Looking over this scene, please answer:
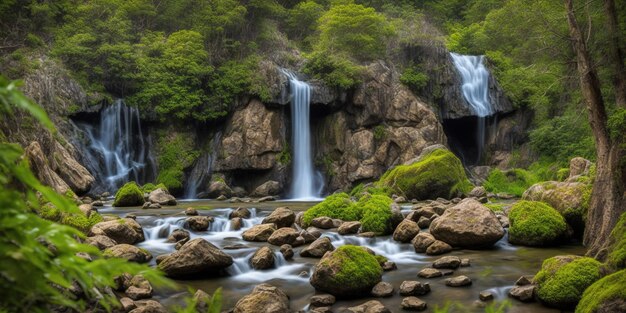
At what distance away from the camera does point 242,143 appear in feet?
110

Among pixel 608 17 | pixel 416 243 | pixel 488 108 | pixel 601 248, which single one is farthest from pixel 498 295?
pixel 488 108

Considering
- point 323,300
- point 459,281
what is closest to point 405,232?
point 459,281

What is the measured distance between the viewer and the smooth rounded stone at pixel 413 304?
8281 millimetres

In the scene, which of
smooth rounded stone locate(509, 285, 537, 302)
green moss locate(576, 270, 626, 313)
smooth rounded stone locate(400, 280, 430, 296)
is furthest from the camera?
smooth rounded stone locate(400, 280, 430, 296)

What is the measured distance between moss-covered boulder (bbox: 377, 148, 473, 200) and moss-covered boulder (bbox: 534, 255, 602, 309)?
49.5 ft

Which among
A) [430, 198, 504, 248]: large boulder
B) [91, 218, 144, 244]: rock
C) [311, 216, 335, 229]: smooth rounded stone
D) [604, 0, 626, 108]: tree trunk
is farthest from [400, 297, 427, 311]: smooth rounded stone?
[91, 218, 144, 244]: rock

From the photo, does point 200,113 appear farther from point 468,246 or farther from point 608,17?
point 608,17

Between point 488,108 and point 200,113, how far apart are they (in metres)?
22.5

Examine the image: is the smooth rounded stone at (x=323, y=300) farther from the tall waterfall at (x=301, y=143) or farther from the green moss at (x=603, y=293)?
the tall waterfall at (x=301, y=143)

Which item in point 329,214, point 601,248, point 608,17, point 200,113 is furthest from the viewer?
point 200,113

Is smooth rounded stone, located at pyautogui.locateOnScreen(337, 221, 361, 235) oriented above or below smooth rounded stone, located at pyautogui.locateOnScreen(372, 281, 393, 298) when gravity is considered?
above

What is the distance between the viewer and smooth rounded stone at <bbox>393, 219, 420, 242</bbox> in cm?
1309

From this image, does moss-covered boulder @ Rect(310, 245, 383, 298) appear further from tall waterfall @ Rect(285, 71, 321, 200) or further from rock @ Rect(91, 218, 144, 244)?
tall waterfall @ Rect(285, 71, 321, 200)

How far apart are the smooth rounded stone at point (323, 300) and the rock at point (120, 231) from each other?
6.09 meters
